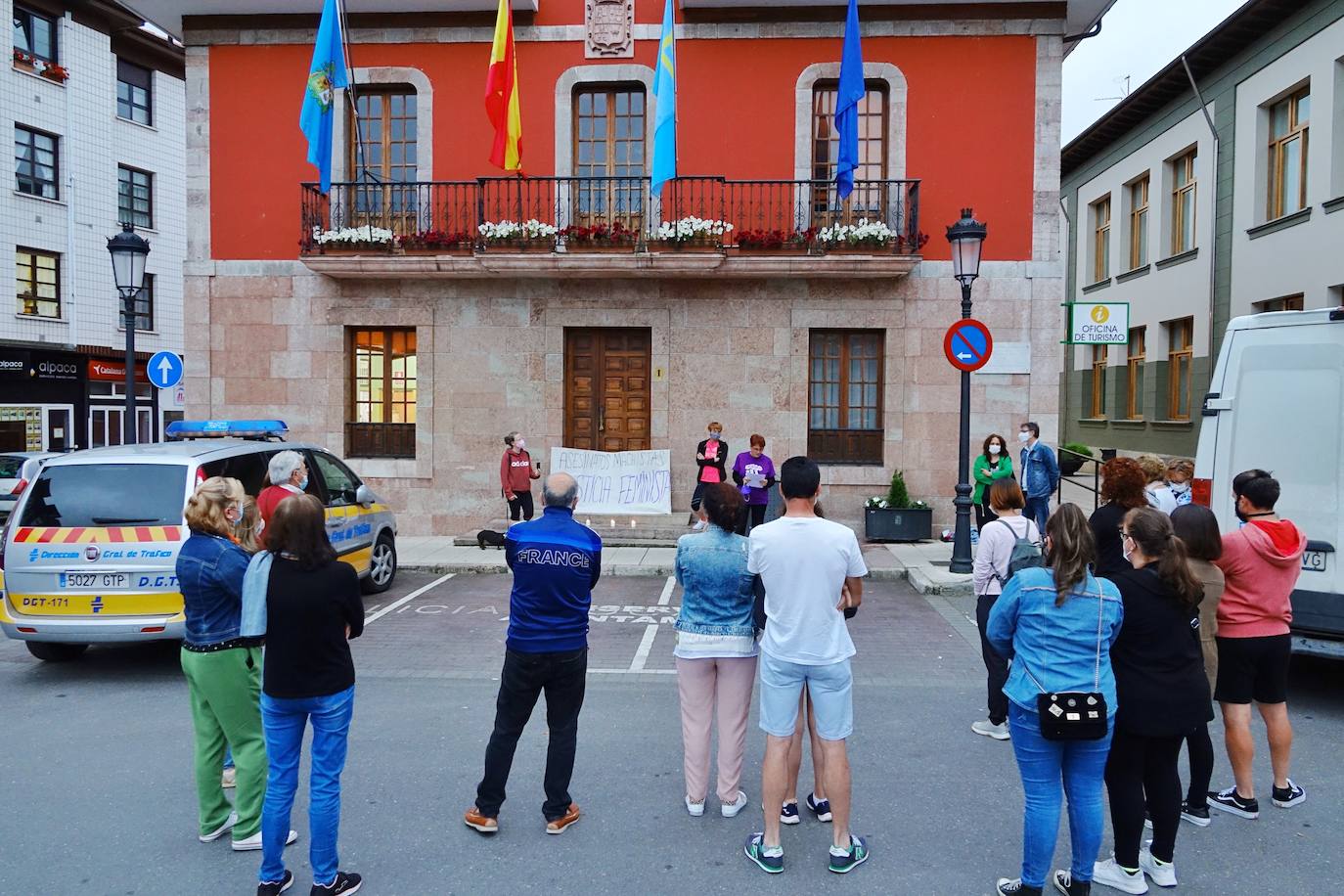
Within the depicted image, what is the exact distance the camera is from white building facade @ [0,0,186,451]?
26.9 m

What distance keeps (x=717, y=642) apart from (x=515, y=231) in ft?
37.4

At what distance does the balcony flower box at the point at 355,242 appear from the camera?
14.9 meters

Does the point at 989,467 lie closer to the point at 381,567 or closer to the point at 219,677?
the point at 381,567

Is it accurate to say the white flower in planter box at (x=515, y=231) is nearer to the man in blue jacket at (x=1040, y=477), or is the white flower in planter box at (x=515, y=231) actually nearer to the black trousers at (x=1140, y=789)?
the man in blue jacket at (x=1040, y=477)

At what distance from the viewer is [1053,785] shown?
148 inches

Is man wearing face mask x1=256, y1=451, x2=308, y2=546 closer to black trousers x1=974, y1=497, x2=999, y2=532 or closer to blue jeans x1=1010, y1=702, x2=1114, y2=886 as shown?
blue jeans x1=1010, y1=702, x2=1114, y2=886

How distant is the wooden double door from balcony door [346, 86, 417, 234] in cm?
363

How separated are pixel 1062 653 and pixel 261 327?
1511 centimetres

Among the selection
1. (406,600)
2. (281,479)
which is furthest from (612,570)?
(281,479)

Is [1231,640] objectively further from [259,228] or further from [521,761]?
[259,228]

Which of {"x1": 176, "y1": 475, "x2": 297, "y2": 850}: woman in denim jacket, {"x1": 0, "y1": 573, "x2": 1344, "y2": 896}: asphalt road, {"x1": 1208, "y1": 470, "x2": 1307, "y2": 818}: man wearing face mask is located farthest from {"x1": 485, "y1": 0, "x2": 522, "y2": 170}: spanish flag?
{"x1": 1208, "y1": 470, "x2": 1307, "y2": 818}: man wearing face mask

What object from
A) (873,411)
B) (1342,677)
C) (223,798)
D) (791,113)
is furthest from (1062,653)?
(791,113)

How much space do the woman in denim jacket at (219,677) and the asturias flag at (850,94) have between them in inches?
446

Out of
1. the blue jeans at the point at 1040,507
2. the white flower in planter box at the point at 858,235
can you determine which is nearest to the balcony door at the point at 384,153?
the white flower in planter box at the point at 858,235
